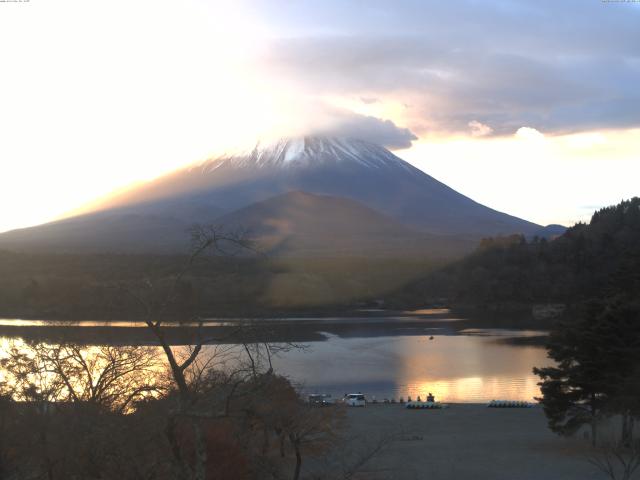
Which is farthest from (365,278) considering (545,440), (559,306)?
(545,440)

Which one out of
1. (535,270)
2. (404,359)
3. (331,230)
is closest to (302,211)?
(331,230)

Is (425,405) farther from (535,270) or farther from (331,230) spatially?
(331,230)

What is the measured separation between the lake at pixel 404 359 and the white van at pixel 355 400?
1033mm

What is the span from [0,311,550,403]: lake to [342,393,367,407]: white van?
1033 millimetres

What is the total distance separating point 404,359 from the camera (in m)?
27.6

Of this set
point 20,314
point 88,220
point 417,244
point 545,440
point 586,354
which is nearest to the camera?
point 586,354

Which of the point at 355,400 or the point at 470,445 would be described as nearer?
the point at 470,445

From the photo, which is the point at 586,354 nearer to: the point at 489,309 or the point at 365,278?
the point at 489,309

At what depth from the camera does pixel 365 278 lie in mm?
63875

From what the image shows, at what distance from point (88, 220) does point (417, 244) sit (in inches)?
1713

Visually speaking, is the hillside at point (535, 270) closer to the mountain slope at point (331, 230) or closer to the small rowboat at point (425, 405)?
the mountain slope at point (331, 230)

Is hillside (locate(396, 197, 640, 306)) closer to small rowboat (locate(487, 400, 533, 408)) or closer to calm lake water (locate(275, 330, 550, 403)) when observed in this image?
calm lake water (locate(275, 330, 550, 403))

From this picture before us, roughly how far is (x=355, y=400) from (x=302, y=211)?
95.7 m

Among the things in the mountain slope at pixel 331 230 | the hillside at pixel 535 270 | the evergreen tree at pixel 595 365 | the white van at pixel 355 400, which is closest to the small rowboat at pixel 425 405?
the white van at pixel 355 400
